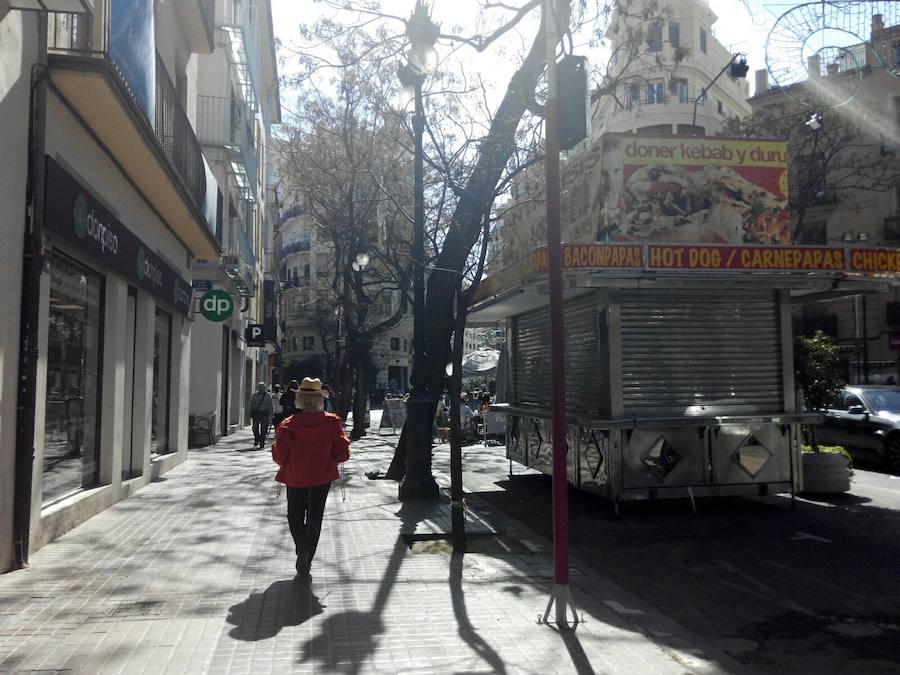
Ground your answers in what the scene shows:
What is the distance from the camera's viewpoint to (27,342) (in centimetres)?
660

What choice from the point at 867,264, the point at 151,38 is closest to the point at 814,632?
the point at 867,264

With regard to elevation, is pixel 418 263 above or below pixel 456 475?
above

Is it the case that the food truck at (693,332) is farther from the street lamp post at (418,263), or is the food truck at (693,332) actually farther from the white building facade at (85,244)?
the white building facade at (85,244)

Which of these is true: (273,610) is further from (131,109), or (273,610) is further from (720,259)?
(720,259)

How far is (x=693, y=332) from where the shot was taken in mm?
9922

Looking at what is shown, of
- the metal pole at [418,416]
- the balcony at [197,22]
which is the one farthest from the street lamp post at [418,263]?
the balcony at [197,22]

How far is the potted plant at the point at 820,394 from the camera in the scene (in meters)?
10.7

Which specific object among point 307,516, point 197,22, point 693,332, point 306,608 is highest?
point 197,22

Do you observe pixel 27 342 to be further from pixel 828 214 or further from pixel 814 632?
pixel 828 214

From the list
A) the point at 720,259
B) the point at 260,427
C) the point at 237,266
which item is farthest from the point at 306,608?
the point at 237,266

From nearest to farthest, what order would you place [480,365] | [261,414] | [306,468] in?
[306,468], [261,414], [480,365]

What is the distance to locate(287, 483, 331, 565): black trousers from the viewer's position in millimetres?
6430

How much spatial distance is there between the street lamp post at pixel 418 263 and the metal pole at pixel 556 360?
5.17 meters

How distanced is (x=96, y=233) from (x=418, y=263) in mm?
4413
